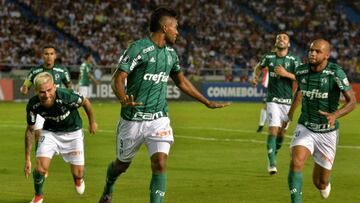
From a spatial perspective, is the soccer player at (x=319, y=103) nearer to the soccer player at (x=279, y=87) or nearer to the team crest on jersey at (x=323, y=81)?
the team crest on jersey at (x=323, y=81)

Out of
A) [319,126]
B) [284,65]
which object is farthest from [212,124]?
[319,126]

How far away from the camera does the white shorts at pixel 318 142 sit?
1250 cm

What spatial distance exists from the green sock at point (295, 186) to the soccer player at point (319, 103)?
0.31 metres

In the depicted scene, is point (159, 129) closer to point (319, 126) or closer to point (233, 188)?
point (319, 126)

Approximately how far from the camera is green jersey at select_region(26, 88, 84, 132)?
12.5m

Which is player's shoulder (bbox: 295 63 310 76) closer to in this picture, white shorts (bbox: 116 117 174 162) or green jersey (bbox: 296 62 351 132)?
green jersey (bbox: 296 62 351 132)

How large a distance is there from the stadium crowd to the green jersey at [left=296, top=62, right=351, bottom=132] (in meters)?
38.0

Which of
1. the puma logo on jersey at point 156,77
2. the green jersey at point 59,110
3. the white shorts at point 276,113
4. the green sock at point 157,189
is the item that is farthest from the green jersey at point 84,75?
the green sock at point 157,189

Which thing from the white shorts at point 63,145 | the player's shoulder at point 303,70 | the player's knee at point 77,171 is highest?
the player's shoulder at point 303,70

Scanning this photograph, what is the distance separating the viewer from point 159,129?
37.2ft

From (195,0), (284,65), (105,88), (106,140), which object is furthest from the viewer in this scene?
(195,0)

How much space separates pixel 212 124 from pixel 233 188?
17.2 metres

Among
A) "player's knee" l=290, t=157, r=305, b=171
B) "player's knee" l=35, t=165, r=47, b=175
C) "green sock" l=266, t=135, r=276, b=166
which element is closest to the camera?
"player's knee" l=290, t=157, r=305, b=171

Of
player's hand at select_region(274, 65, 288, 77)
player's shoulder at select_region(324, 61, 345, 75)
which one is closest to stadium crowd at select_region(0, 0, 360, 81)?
player's hand at select_region(274, 65, 288, 77)
